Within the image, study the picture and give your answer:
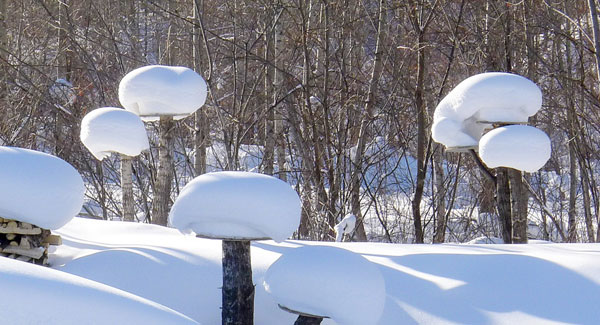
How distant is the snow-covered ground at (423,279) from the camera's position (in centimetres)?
391

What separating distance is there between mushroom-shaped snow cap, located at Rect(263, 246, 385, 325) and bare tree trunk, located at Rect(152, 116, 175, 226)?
3.21m

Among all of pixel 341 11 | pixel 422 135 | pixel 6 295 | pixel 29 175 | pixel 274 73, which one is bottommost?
pixel 6 295

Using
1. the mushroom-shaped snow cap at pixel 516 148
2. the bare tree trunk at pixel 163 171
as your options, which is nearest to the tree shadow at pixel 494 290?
Answer: the mushroom-shaped snow cap at pixel 516 148

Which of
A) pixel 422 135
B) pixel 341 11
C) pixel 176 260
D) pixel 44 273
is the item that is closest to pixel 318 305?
pixel 176 260

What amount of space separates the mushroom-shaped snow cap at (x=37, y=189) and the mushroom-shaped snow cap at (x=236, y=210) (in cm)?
121

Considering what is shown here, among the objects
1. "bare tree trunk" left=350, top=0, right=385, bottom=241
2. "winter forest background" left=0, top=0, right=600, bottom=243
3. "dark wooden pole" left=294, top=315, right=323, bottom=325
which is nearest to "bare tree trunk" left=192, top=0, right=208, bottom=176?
"winter forest background" left=0, top=0, right=600, bottom=243

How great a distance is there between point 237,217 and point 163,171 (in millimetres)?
4059

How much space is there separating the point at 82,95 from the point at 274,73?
3.81m

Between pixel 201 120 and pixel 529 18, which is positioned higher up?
pixel 529 18

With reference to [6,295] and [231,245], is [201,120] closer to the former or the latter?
[231,245]

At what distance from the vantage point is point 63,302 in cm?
150

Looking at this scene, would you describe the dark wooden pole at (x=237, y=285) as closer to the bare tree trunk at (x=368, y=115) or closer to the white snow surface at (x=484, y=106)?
the white snow surface at (x=484, y=106)

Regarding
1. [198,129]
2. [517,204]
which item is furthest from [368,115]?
[517,204]

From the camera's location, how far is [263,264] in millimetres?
4414
